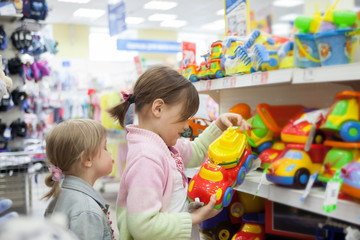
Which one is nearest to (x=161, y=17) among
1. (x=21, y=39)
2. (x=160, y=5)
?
(x=160, y=5)

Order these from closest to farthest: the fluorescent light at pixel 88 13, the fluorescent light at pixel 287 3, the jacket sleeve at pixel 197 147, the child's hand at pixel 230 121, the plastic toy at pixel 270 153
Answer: the plastic toy at pixel 270 153, the child's hand at pixel 230 121, the jacket sleeve at pixel 197 147, the fluorescent light at pixel 287 3, the fluorescent light at pixel 88 13

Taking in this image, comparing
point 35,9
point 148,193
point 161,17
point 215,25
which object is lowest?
point 148,193

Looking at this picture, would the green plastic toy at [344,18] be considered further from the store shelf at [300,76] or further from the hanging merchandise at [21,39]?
the hanging merchandise at [21,39]

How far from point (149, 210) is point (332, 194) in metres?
0.54

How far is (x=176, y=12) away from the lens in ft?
35.2

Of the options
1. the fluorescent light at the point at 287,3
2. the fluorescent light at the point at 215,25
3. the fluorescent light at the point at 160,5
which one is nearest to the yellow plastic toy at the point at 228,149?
the fluorescent light at the point at 160,5

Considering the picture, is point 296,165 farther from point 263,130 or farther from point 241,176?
point 263,130

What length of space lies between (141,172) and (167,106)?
0.27m

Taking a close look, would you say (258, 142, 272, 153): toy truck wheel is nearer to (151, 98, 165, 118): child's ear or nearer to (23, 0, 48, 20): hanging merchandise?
(151, 98, 165, 118): child's ear

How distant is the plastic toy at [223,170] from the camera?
1223 mm

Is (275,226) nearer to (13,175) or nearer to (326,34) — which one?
(326,34)

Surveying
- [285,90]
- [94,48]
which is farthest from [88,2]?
[285,90]

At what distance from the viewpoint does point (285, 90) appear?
5.57ft

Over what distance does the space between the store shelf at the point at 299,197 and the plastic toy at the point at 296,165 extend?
3 cm
